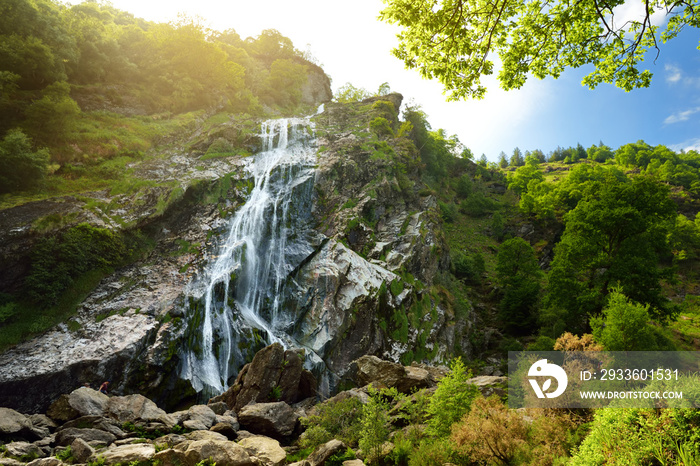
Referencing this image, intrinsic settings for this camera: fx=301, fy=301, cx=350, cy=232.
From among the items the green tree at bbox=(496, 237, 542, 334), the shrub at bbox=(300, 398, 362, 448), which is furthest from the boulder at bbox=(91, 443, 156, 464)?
the green tree at bbox=(496, 237, 542, 334)

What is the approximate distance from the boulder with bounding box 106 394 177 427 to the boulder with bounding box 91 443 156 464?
2359mm

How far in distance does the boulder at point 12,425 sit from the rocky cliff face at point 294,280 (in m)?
2.82

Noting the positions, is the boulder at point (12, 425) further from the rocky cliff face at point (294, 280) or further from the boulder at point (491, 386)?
the boulder at point (491, 386)

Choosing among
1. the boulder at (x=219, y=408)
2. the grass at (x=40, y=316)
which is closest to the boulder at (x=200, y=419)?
the boulder at (x=219, y=408)

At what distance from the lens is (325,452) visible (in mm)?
8609

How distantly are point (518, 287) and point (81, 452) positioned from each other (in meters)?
32.2

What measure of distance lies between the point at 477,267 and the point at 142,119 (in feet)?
132

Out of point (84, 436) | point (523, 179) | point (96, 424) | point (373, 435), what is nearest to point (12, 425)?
point (96, 424)

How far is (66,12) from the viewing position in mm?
30547

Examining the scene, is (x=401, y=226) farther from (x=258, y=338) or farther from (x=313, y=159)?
(x=258, y=338)

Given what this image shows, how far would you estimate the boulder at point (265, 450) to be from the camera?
8625 millimetres

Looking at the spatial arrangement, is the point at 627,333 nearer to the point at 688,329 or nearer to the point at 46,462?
the point at 46,462

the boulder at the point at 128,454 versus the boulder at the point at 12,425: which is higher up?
the boulder at the point at 128,454

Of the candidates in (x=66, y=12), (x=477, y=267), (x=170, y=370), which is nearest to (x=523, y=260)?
(x=477, y=267)
